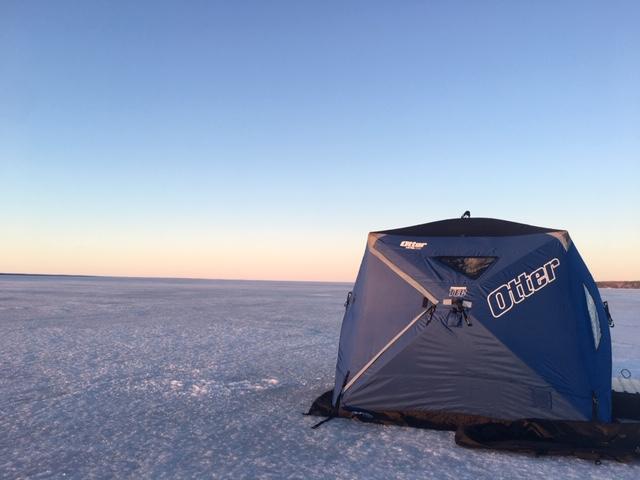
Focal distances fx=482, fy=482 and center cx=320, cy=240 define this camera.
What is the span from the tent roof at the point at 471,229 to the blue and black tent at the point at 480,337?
17 millimetres

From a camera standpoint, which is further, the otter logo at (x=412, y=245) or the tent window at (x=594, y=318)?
the otter logo at (x=412, y=245)

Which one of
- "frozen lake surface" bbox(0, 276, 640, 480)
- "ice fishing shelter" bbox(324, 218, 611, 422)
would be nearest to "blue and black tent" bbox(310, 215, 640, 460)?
"ice fishing shelter" bbox(324, 218, 611, 422)

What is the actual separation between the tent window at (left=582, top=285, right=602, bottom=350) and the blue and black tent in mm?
14

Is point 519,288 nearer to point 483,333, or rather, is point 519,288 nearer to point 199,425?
point 483,333

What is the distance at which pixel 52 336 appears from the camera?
11.1 metres

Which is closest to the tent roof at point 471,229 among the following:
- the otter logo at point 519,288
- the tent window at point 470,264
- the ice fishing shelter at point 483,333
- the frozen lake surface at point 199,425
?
the ice fishing shelter at point 483,333

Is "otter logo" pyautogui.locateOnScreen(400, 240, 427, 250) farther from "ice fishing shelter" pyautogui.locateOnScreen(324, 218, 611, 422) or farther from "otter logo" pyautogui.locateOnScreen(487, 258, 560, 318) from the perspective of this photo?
"otter logo" pyautogui.locateOnScreen(487, 258, 560, 318)

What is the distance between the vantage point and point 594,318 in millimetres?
5547

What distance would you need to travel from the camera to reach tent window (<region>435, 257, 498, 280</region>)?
17.8 feet

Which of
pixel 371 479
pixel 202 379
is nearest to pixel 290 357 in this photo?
pixel 202 379

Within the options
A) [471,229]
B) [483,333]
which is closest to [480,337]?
[483,333]

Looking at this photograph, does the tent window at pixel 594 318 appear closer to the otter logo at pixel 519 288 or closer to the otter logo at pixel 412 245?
the otter logo at pixel 519 288

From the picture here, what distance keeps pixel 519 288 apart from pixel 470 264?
575mm

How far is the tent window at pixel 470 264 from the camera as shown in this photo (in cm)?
544
